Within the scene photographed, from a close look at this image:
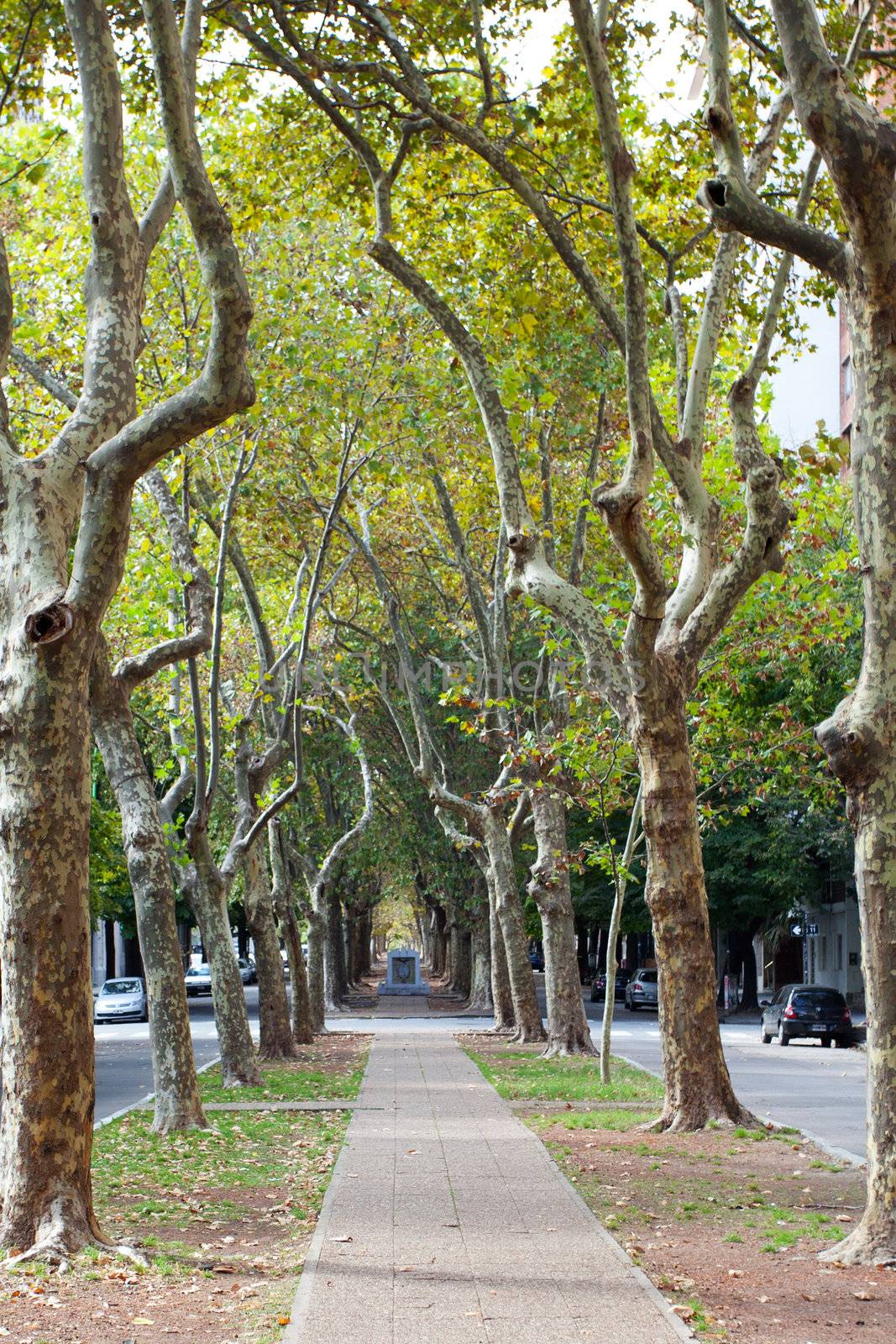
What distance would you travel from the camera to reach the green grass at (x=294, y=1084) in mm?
16906

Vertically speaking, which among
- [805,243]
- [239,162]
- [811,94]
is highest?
[239,162]

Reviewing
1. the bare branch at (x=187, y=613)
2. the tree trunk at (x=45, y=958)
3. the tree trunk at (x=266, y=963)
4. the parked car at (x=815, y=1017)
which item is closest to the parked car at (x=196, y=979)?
the parked car at (x=815, y=1017)

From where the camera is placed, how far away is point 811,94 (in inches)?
277

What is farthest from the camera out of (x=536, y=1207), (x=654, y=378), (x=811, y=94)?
(x=654, y=378)

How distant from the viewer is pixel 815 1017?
30562 millimetres

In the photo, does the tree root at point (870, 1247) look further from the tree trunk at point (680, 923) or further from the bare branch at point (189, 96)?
the bare branch at point (189, 96)

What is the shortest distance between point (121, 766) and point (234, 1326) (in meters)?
7.23

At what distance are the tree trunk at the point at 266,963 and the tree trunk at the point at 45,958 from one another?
1199 cm

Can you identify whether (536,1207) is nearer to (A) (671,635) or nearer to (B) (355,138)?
(A) (671,635)

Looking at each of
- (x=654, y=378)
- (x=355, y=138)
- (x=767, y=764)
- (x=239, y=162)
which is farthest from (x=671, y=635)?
(x=654, y=378)

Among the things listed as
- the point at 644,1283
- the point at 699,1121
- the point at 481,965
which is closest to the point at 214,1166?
the point at 699,1121

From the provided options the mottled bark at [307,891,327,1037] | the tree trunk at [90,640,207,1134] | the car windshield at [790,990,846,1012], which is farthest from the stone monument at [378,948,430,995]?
the tree trunk at [90,640,207,1134]

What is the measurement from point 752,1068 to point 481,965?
53.5 ft

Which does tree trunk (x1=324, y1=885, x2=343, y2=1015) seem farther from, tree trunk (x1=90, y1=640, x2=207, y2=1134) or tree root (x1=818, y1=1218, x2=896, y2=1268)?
tree root (x1=818, y1=1218, x2=896, y2=1268)
